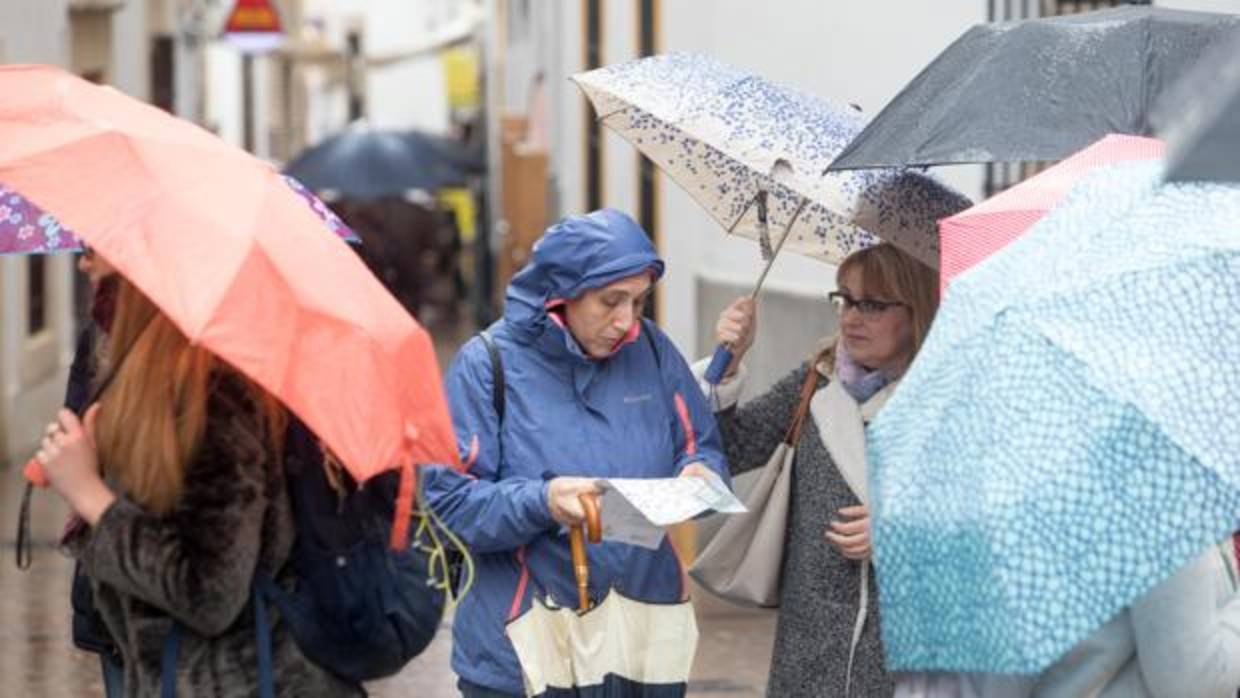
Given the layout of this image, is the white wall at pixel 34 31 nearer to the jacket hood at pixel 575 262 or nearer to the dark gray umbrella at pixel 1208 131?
the jacket hood at pixel 575 262

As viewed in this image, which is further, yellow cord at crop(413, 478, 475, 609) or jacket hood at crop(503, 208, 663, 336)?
jacket hood at crop(503, 208, 663, 336)

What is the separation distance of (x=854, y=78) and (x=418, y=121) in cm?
4430

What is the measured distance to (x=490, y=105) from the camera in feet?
115

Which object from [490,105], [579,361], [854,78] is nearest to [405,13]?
[490,105]

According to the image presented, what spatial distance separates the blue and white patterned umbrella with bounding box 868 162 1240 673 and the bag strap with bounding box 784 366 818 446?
5.86ft

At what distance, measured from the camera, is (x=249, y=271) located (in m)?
4.51

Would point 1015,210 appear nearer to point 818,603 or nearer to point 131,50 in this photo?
point 818,603

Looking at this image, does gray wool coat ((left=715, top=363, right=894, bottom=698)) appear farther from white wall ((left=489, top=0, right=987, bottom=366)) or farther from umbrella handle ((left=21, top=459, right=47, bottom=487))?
white wall ((left=489, top=0, right=987, bottom=366))

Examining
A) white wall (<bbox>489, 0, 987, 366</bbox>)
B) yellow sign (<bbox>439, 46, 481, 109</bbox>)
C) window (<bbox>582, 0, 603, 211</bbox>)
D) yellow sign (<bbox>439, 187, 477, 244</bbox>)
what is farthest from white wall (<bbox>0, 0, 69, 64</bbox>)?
yellow sign (<bbox>439, 46, 481, 109</bbox>)

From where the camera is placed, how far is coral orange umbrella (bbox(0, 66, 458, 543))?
14.5ft

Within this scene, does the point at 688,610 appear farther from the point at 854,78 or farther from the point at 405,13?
the point at 405,13

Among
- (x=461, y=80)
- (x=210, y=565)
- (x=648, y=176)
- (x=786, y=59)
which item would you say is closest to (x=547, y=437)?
(x=210, y=565)

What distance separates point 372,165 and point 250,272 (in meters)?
23.7

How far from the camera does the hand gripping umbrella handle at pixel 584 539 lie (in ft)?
18.1
